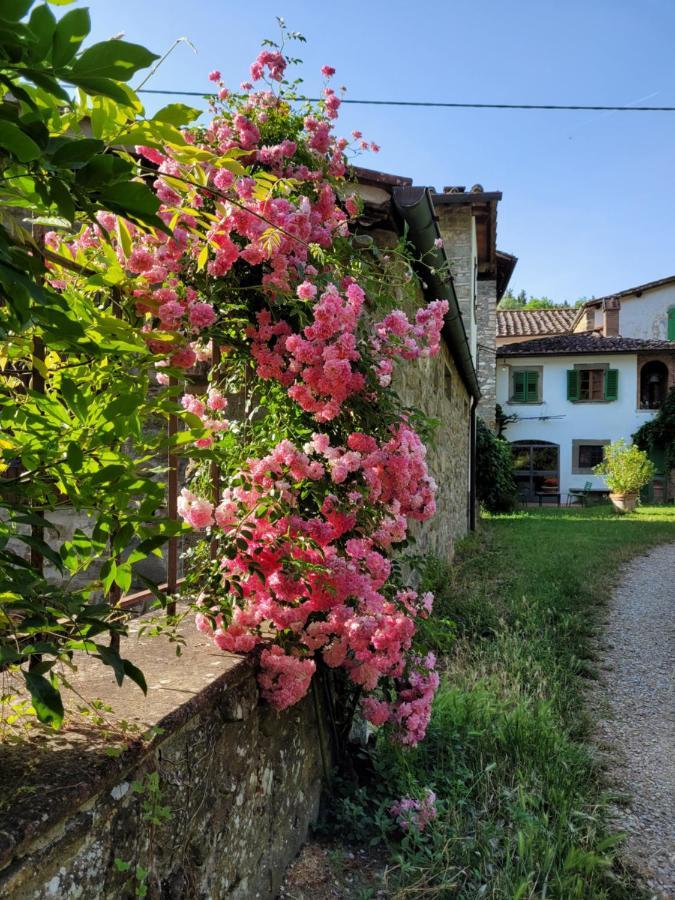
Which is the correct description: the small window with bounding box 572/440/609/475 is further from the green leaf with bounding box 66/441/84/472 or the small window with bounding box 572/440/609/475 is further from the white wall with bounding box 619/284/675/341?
the green leaf with bounding box 66/441/84/472

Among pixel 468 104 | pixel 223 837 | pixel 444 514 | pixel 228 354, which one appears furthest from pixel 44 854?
pixel 468 104

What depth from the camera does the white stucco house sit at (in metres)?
22.2

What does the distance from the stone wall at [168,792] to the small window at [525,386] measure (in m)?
21.6

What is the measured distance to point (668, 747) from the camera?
129 inches

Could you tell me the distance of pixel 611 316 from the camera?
24.2m

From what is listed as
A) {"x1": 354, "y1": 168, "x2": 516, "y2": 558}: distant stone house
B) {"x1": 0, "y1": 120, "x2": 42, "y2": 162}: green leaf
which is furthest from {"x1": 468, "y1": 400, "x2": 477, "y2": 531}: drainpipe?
{"x1": 0, "y1": 120, "x2": 42, "y2": 162}: green leaf

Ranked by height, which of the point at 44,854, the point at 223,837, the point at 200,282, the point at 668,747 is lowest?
the point at 668,747

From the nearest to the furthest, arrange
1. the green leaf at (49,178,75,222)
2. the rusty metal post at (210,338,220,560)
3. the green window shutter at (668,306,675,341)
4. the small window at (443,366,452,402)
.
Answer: the green leaf at (49,178,75,222), the rusty metal post at (210,338,220,560), the small window at (443,366,452,402), the green window shutter at (668,306,675,341)

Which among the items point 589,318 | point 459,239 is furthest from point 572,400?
point 459,239

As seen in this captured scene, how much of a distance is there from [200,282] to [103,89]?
4.02 feet

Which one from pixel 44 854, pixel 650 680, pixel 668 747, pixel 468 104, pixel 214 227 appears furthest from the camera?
pixel 468 104

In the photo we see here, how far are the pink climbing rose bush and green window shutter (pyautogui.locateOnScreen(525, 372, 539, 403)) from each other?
21385 millimetres

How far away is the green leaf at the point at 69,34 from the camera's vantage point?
701mm

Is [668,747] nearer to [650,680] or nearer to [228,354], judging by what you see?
[650,680]
